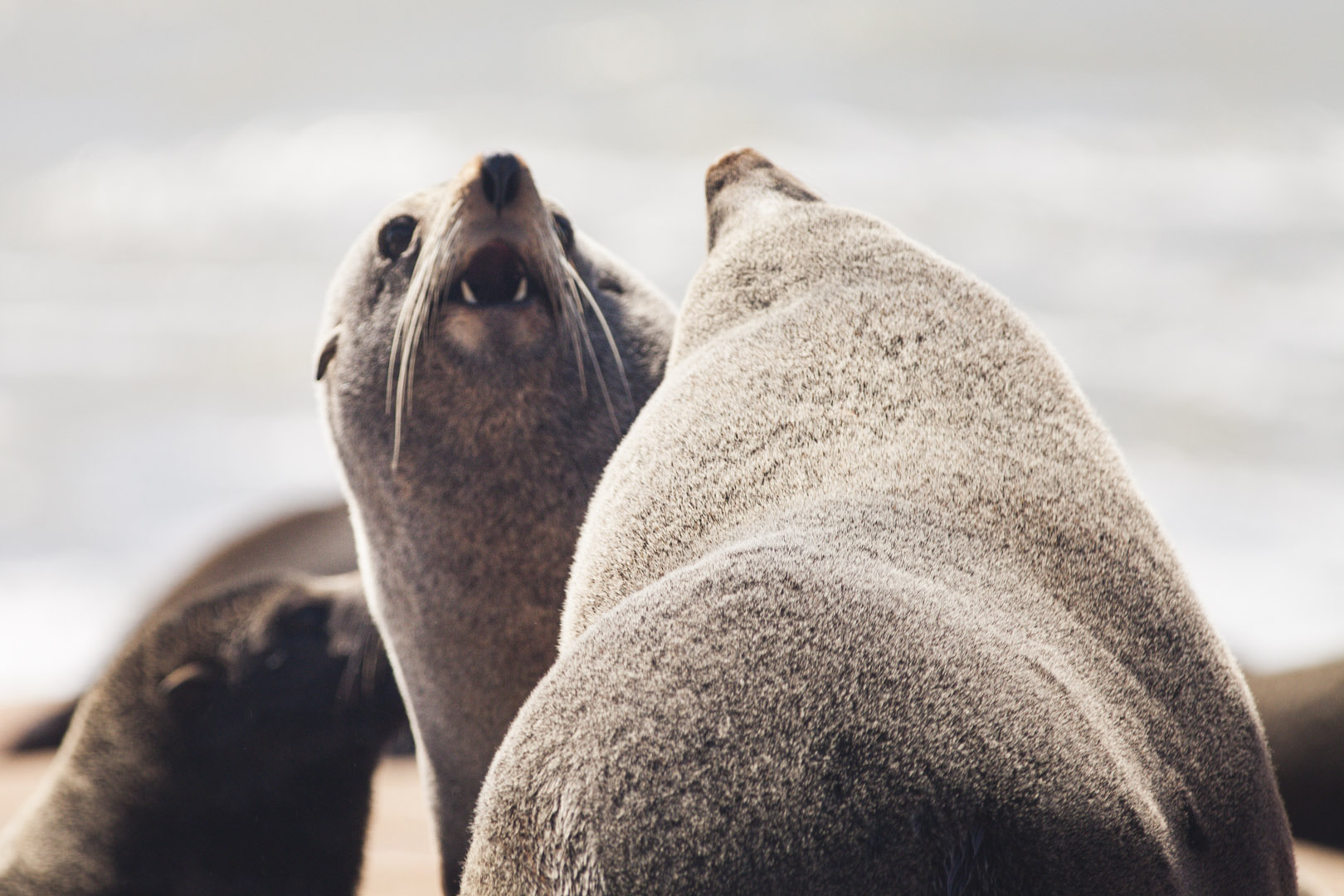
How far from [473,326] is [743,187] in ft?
2.58

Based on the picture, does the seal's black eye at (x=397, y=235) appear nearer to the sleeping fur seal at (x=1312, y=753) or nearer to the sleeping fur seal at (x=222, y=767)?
the sleeping fur seal at (x=222, y=767)

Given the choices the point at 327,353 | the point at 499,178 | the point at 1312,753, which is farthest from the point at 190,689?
the point at 1312,753

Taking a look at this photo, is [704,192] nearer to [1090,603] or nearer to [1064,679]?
[1090,603]

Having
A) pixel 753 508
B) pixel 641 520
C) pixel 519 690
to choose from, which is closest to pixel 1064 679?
pixel 753 508

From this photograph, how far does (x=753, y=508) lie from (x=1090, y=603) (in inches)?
17.8

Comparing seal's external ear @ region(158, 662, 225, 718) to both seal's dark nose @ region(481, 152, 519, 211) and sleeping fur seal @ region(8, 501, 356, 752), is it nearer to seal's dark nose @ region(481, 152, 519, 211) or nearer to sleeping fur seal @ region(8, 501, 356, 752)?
seal's dark nose @ region(481, 152, 519, 211)

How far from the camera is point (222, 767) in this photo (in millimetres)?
4164

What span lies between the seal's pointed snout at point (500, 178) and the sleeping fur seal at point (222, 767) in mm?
1836

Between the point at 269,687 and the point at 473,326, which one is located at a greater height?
the point at 473,326

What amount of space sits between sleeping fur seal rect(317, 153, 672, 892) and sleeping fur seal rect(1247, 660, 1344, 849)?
3160mm

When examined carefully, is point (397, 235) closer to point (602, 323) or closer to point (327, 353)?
point (327, 353)

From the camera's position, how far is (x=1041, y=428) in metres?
1.94

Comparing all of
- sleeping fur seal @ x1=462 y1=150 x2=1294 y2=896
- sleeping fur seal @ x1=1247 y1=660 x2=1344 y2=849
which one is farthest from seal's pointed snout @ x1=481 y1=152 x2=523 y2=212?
sleeping fur seal @ x1=1247 y1=660 x2=1344 y2=849

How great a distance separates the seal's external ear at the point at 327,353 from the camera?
3.63 m
